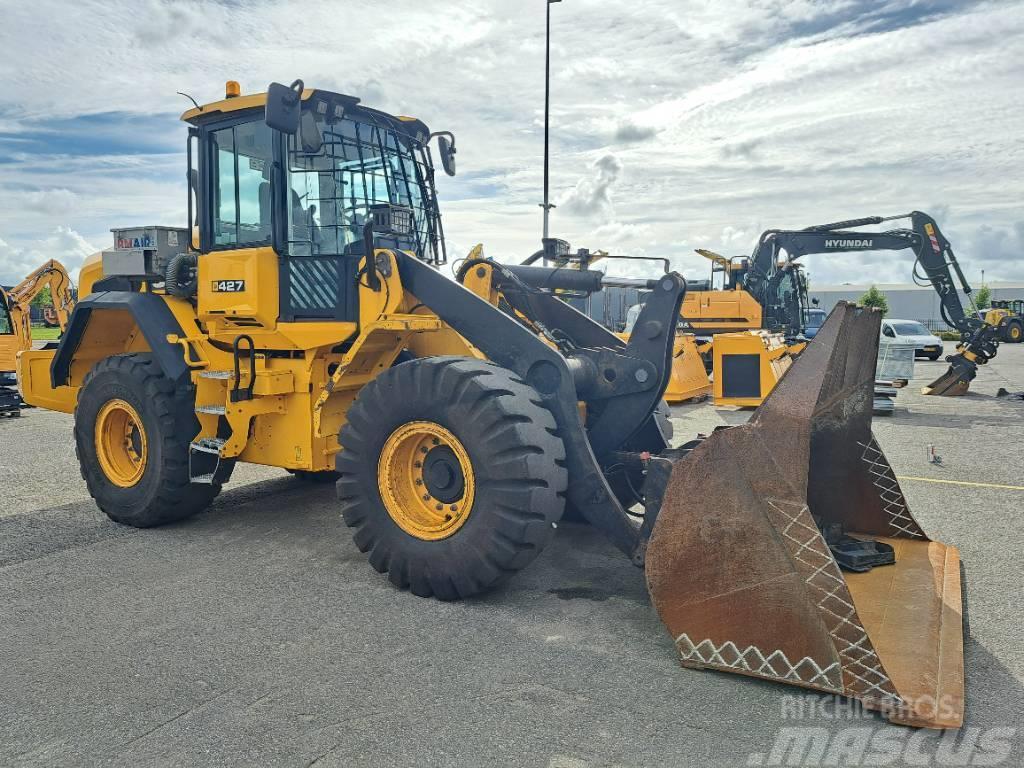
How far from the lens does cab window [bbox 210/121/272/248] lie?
6.23 m

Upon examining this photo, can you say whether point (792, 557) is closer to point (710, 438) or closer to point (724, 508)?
point (724, 508)

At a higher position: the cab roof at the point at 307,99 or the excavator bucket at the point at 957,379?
the cab roof at the point at 307,99

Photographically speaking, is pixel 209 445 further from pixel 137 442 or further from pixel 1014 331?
pixel 1014 331

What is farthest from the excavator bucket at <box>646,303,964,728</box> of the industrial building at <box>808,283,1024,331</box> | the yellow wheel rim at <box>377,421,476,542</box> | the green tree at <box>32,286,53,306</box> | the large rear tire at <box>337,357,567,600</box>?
the industrial building at <box>808,283,1024,331</box>

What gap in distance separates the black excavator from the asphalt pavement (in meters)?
12.0

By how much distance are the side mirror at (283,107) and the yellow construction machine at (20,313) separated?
972 cm

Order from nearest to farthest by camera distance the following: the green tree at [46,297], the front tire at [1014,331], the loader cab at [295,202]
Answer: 1. the loader cab at [295,202]
2. the green tree at [46,297]
3. the front tire at [1014,331]

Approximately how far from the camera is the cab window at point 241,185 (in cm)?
623

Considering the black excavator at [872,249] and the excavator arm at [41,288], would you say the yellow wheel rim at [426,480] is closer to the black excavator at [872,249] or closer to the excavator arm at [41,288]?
the excavator arm at [41,288]

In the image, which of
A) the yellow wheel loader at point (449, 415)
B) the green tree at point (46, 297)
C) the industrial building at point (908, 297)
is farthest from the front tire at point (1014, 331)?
the industrial building at point (908, 297)

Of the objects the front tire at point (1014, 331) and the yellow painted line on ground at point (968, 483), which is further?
the front tire at point (1014, 331)

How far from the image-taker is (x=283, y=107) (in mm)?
5406

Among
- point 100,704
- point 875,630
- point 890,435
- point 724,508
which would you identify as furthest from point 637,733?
point 890,435

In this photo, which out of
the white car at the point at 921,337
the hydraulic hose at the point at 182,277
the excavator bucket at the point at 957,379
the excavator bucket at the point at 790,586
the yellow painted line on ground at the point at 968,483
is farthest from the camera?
the white car at the point at 921,337
